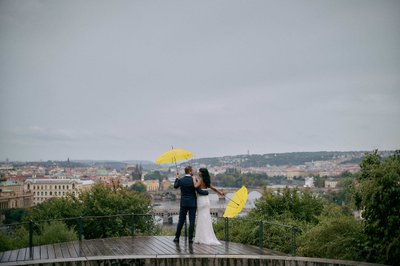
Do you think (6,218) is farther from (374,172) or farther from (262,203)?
(374,172)

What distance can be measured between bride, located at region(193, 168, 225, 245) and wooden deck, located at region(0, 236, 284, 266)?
11.0 inches

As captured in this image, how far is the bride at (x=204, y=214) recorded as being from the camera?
1229 cm

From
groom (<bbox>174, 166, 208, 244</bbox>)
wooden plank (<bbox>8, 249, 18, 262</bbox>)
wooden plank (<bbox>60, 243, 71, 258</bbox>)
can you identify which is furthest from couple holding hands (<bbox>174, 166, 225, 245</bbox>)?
wooden plank (<bbox>8, 249, 18, 262</bbox>)

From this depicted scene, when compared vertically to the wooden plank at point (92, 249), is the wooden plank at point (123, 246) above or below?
below

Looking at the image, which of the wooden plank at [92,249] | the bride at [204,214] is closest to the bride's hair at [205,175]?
the bride at [204,214]

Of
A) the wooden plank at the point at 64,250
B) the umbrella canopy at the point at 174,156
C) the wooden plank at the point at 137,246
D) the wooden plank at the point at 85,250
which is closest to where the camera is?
the wooden plank at the point at 64,250

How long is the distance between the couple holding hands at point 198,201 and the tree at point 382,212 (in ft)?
12.2

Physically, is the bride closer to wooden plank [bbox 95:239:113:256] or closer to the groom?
the groom

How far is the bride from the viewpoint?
1229cm

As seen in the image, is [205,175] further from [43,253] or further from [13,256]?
[13,256]

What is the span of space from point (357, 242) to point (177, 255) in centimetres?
395

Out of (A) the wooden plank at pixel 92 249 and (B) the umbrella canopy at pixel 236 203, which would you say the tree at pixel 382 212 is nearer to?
(B) the umbrella canopy at pixel 236 203

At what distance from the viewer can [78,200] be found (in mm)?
24312

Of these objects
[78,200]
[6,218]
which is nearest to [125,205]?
[78,200]
